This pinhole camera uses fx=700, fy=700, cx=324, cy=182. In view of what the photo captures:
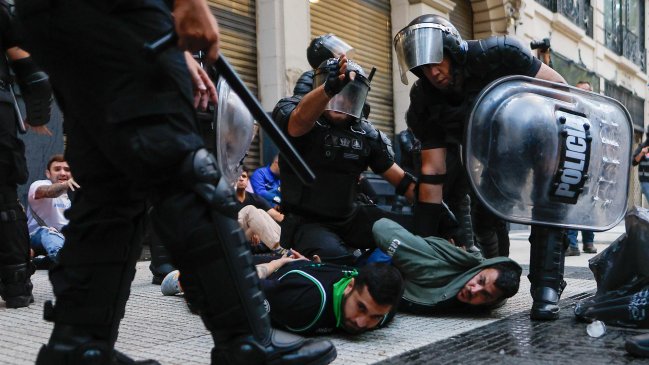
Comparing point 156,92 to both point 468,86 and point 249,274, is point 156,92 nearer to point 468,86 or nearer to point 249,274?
point 249,274

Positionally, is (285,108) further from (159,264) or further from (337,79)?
(159,264)

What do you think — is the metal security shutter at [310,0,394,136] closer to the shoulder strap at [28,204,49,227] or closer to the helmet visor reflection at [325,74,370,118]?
the shoulder strap at [28,204,49,227]

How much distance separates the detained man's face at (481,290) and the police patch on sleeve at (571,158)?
0.42 meters

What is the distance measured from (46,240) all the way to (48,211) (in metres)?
0.35

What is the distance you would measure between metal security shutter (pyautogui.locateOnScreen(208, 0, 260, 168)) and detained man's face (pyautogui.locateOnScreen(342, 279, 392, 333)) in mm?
4735

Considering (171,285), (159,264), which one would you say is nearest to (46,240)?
(159,264)

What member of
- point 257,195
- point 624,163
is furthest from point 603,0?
point 624,163

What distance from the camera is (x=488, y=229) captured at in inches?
169

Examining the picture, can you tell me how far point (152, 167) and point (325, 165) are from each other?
2.01 meters

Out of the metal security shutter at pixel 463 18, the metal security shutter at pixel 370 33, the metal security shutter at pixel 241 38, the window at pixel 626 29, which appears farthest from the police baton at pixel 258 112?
the window at pixel 626 29

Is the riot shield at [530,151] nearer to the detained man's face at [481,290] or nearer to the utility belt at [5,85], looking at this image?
the detained man's face at [481,290]

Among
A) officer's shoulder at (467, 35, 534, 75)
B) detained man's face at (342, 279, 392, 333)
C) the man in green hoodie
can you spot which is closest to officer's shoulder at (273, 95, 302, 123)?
the man in green hoodie

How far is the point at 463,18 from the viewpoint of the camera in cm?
1180

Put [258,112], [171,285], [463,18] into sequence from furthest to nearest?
1. [463,18]
2. [171,285]
3. [258,112]
